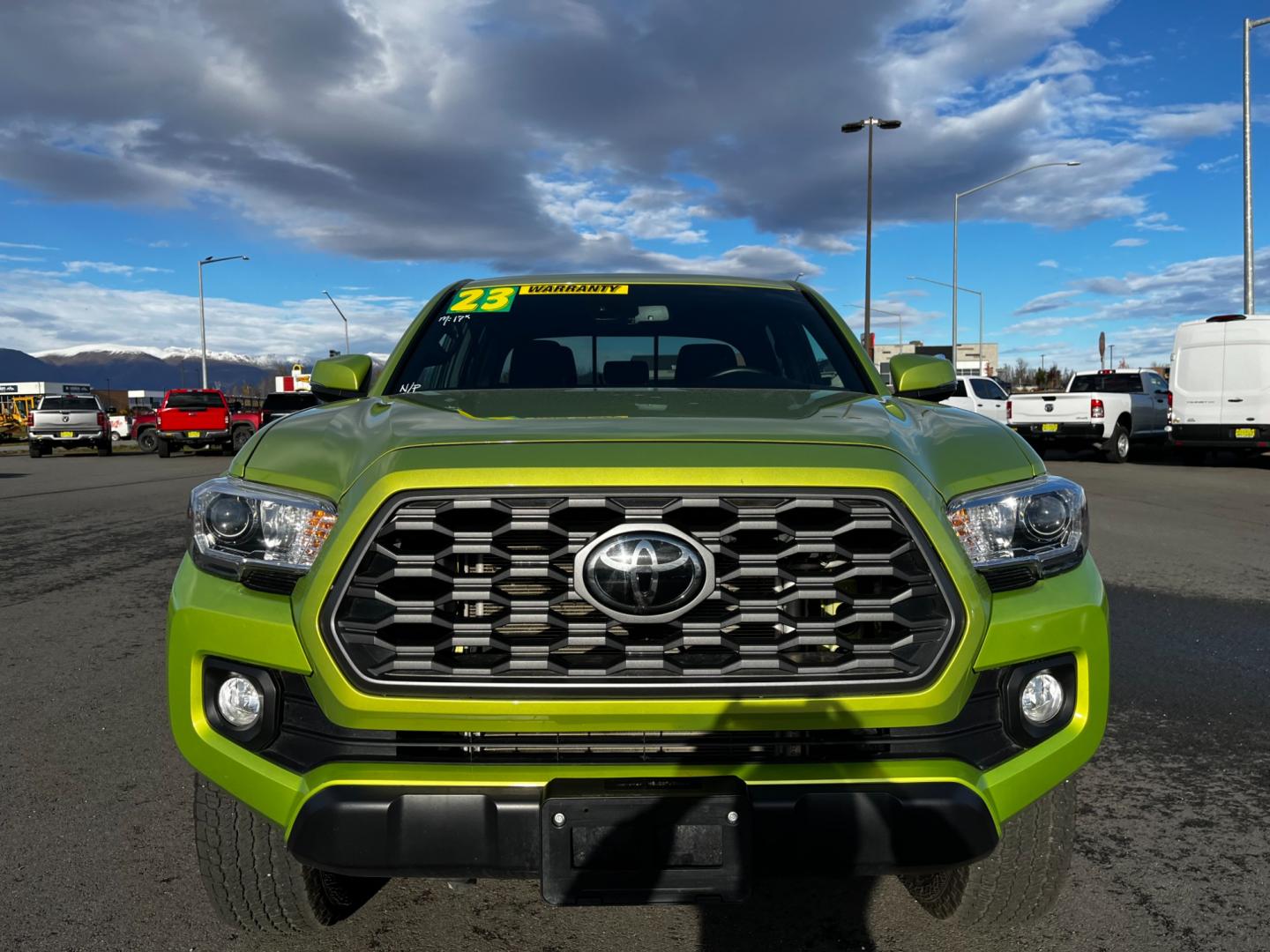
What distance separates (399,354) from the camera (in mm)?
3648

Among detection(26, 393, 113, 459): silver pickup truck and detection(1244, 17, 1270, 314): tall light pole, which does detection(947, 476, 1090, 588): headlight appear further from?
detection(26, 393, 113, 459): silver pickup truck

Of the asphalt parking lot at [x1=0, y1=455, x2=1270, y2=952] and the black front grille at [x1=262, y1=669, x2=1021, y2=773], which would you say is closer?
the black front grille at [x1=262, y1=669, x2=1021, y2=773]

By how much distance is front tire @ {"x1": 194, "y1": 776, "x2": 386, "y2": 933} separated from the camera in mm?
2363

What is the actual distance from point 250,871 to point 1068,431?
62.2 feet

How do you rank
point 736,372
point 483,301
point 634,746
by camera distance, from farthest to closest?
1. point 483,301
2. point 736,372
3. point 634,746

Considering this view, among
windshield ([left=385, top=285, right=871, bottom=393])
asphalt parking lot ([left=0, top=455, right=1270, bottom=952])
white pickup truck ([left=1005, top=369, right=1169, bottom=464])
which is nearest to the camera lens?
asphalt parking lot ([left=0, top=455, right=1270, bottom=952])

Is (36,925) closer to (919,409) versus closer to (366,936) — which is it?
(366,936)

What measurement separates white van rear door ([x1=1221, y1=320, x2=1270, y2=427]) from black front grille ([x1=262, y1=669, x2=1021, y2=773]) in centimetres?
1784

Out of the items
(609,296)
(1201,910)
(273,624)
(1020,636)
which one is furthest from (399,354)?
(1201,910)

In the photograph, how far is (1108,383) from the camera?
22.2m

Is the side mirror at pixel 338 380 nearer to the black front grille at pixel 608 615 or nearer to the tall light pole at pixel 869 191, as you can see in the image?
the black front grille at pixel 608 615

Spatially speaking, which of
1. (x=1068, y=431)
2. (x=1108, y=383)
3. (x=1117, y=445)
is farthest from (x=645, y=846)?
(x=1108, y=383)

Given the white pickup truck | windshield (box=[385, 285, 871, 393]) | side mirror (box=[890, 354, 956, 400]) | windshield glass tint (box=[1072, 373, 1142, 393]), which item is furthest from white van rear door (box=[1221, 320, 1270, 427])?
side mirror (box=[890, 354, 956, 400])

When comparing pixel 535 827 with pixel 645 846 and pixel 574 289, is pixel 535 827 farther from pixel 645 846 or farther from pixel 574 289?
pixel 574 289
